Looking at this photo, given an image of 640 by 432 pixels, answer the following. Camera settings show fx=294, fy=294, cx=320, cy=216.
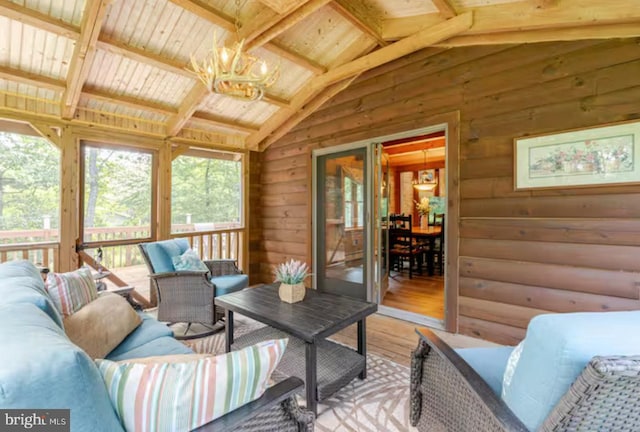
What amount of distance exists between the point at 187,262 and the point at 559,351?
3.26 m

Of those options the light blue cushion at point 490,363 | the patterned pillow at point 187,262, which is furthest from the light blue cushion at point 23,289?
the light blue cushion at point 490,363

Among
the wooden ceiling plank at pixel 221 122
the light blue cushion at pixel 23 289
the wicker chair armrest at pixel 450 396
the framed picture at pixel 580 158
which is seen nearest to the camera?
the wicker chair armrest at pixel 450 396

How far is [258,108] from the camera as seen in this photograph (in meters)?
4.59

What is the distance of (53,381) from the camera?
0.66 metres

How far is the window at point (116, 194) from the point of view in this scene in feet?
12.0

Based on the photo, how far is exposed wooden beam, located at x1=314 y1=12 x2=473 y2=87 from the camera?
9.01ft

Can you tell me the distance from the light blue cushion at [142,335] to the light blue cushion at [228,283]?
3.21ft

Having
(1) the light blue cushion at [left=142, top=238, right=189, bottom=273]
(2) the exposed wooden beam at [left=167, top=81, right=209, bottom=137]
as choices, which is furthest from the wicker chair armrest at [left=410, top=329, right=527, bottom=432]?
(2) the exposed wooden beam at [left=167, top=81, right=209, bottom=137]

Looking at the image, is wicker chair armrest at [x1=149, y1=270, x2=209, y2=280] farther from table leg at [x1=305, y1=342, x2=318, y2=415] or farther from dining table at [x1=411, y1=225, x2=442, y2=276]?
dining table at [x1=411, y1=225, x2=442, y2=276]

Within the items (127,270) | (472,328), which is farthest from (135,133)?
(472,328)

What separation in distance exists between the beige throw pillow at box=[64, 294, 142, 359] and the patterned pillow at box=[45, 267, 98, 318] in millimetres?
43

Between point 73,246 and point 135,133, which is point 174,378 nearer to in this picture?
point 73,246

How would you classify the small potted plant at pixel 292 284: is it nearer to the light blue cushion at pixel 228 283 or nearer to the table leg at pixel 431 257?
the light blue cushion at pixel 228 283

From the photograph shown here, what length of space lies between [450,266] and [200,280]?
8.62 ft
